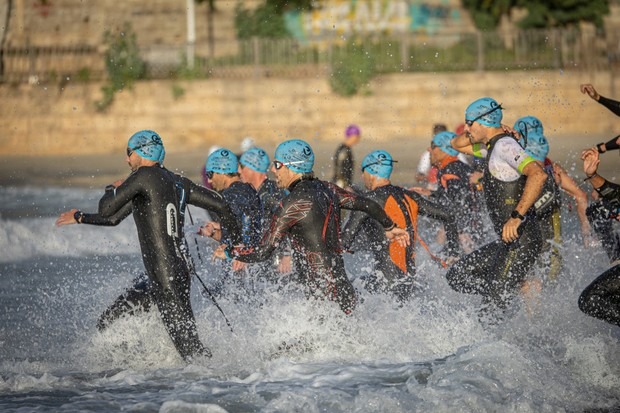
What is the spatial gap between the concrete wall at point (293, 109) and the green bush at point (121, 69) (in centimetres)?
26

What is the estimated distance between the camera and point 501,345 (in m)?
7.94

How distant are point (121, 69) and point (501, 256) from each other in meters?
21.9

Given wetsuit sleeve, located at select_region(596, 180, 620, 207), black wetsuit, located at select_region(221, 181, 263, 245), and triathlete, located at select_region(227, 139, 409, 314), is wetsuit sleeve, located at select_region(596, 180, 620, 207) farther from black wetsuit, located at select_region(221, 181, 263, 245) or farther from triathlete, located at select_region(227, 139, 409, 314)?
black wetsuit, located at select_region(221, 181, 263, 245)

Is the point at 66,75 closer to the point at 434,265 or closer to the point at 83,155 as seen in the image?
the point at 83,155

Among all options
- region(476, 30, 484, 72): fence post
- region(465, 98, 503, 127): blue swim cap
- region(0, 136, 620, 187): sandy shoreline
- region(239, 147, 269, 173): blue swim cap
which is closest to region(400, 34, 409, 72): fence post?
region(476, 30, 484, 72): fence post

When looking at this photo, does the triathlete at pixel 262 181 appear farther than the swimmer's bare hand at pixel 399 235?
Yes

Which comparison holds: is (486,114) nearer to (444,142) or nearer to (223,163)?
(223,163)

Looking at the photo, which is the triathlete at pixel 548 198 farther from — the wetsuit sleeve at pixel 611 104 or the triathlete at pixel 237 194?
the triathlete at pixel 237 194

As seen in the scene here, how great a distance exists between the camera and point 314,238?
8.02m

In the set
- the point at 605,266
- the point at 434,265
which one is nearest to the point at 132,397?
the point at 434,265

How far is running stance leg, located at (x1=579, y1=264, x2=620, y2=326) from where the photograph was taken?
24.7 feet

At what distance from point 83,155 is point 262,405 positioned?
22.7 meters

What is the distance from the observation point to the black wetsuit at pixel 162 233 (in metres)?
8.05

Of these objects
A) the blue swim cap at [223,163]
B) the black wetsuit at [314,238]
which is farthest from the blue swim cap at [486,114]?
the blue swim cap at [223,163]
